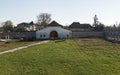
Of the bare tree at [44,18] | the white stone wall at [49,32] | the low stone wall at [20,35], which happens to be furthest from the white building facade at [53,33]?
the bare tree at [44,18]

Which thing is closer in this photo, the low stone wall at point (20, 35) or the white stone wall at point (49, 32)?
the white stone wall at point (49, 32)

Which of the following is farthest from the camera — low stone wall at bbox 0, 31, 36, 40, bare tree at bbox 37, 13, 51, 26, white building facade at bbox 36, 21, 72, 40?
bare tree at bbox 37, 13, 51, 26

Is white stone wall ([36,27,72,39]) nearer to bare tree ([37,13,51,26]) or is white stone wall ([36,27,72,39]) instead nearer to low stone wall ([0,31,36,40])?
low stone wall ([0,31,36,40])

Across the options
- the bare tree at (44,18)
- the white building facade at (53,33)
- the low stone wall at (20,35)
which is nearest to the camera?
the white building facade at (53,33)

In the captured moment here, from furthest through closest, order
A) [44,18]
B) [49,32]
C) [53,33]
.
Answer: [44,18] → [53,33] → [49,32]

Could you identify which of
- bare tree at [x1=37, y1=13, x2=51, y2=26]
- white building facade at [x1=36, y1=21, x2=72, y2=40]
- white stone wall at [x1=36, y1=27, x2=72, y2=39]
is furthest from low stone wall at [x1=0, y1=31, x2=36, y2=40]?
bare tree at [x1=37, y1=13, x2=51, y2=26]

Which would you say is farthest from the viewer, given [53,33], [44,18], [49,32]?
[44,18]

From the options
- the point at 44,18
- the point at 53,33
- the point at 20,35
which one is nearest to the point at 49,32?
the point at 53,33

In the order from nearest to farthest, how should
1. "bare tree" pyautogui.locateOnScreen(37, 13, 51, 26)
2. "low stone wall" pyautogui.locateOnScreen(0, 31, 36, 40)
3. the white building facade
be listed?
the white building facade
"low stone wall" pyautogui.locateOnScreen(0, 31, 36, 40)
"bare tree" pyautogui.locateOnScreen(37, 13, 51, 26)

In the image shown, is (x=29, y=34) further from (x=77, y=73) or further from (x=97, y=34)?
(x=77, y=73)

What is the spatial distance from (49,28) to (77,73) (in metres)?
50.5

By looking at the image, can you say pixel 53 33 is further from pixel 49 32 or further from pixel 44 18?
pixel 44 18

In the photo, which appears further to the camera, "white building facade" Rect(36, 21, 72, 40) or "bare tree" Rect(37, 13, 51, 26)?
"bare tree" Rect(37, 13, 51, 26)

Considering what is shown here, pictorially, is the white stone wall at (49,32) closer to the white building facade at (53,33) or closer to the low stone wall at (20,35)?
the white building facade at (53,33)
